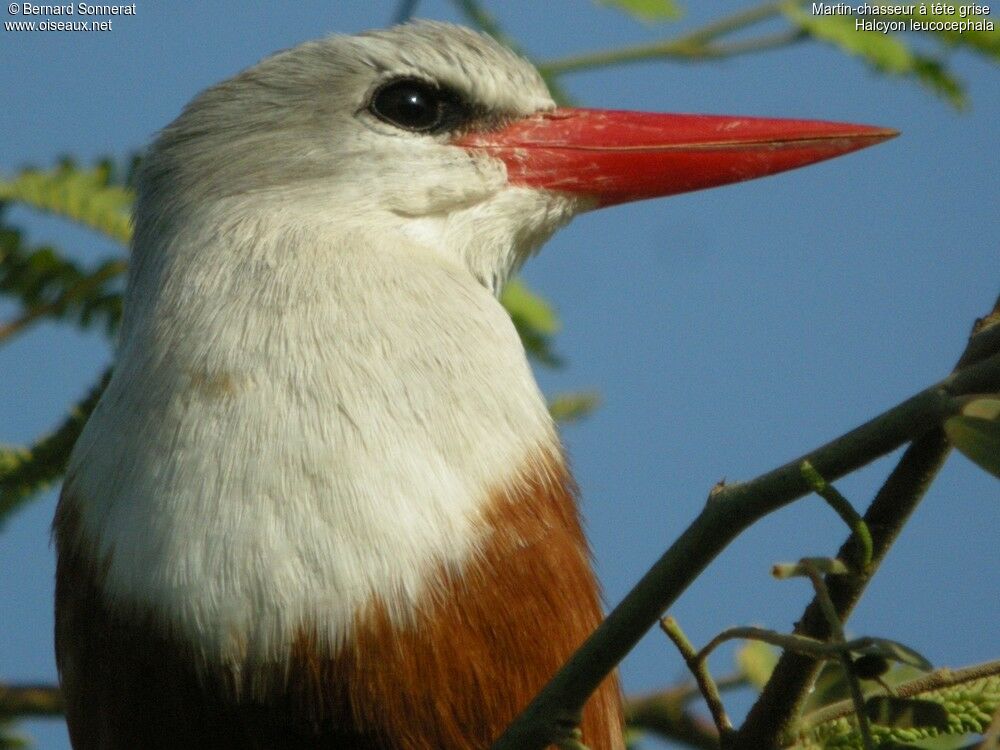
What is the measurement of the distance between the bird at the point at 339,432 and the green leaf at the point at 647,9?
345 mm

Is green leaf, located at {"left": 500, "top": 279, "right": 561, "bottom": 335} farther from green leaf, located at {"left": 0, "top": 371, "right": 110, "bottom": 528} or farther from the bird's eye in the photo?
green leaf, located at {"left": 0, "top": 371, "right": 110, "bottom": 528}

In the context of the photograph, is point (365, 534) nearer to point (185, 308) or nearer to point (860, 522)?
point (185, 308)

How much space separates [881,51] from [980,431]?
2234mm

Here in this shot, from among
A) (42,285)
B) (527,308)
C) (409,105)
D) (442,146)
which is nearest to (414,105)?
(409,105)

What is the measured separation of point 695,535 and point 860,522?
0.72ft

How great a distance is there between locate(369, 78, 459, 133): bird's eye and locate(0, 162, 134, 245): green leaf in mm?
705

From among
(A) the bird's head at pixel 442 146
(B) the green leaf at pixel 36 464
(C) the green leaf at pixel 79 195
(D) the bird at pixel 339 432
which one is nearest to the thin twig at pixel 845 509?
(D) the bird at pixel 339 432

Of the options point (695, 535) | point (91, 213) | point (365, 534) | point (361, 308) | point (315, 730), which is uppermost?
point (91, 213)

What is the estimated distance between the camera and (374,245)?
338 centimetres

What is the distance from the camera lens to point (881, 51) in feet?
11.9

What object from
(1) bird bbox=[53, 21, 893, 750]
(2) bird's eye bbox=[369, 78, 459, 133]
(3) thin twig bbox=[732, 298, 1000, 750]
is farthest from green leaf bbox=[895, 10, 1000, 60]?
(3) thin twig bbox=[732, 298, 1000, 750]

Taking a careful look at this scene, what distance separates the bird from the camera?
8.59 feet

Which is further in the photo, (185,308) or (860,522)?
(185,308)

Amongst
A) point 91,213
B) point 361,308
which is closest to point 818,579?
point 361,308
